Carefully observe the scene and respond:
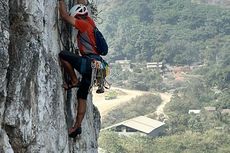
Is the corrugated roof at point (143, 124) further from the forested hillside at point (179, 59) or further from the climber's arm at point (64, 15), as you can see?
the climber's arm at point (64, 15)

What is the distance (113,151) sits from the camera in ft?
124

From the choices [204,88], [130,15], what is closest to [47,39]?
[204,88]

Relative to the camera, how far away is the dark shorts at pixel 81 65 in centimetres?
528

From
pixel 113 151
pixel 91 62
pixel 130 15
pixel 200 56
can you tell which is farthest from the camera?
pixel 130 15

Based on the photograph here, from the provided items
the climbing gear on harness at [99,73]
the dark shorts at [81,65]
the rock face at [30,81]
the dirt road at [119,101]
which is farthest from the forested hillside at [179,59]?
the rock face at [30,81]

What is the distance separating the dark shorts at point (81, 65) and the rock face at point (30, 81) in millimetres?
155

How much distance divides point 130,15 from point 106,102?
60.3 meters

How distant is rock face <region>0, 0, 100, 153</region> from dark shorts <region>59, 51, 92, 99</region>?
155mm

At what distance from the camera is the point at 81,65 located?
17.6ft

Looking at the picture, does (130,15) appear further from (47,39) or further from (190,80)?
(47,39)

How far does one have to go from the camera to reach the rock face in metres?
4.08

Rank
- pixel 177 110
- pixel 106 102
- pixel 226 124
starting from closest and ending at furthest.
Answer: pixel 226 124 < pixel 177 110 < pixel 106 102

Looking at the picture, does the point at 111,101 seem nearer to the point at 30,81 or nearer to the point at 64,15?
the point at 64,15

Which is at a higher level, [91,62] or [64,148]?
[91,62]
